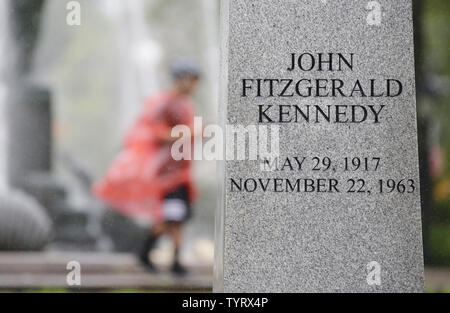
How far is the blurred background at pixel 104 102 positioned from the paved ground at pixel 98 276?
906 mm

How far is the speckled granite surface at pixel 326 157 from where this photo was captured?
457 cm

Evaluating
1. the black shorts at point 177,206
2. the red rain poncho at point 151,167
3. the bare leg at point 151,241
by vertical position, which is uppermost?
the red rain poncho at point 151,167

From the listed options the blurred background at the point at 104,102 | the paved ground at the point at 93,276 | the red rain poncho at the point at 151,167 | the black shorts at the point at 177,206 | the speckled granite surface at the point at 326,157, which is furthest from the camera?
the blurred background at the point at 104,102

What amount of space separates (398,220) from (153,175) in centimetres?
422

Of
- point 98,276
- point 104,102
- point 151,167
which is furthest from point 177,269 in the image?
point 104,102

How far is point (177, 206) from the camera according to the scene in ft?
26.8

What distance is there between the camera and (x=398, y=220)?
4.59m

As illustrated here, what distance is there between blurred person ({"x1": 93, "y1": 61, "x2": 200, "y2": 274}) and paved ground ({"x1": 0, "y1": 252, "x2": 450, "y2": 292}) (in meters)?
0.27

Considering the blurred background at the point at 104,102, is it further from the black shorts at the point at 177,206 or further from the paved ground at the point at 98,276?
the black shorts at the point at 177,206

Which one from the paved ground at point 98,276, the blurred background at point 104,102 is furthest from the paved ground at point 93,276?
the blurred background at point 104,102

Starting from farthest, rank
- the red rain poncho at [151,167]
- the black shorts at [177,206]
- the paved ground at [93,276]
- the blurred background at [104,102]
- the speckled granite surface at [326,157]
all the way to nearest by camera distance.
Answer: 1. the blurred background at [104,102]
2. the red rain poncho at [151,167]
3. the black shorts at [177,206]
4. the paved ground at [93,276]
5. the speckled granite surface at [326,157]

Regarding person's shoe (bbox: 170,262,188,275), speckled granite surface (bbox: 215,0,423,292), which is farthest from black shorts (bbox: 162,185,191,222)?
speckled granite surface (bbox: 215,0,423,292)

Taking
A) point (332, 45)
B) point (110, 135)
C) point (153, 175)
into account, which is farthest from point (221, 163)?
point (110, 135)

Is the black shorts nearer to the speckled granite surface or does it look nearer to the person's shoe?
the person's shoe
